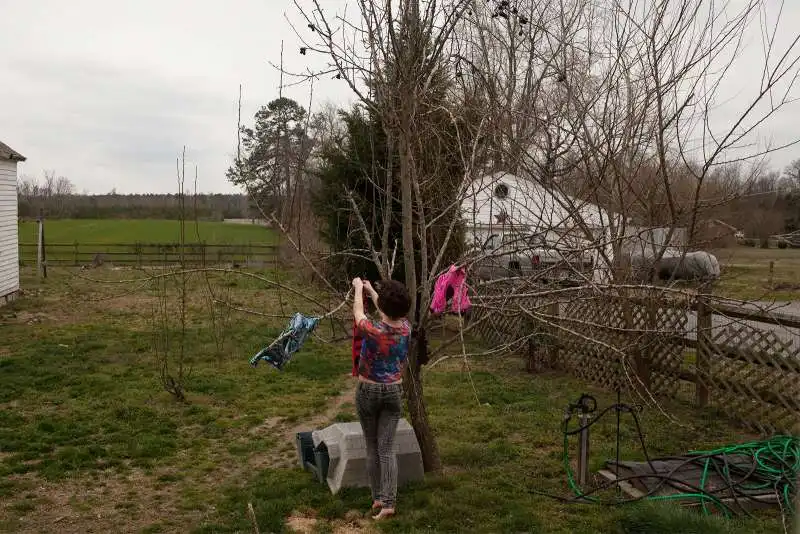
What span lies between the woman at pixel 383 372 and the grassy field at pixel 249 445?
31cm

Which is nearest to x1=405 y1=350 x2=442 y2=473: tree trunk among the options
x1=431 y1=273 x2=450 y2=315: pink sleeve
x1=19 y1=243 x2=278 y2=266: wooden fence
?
x1=431 y1=273 x2=450 y2=315: pink sleeve

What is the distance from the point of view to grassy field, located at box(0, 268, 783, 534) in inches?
165

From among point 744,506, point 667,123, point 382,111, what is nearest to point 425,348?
point 382,111

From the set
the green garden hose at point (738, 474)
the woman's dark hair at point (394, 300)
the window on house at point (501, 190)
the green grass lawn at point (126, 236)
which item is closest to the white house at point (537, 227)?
the window on house at point (501, 190)

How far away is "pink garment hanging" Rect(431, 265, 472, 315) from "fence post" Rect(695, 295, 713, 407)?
3.31 meters

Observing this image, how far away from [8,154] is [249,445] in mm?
12587

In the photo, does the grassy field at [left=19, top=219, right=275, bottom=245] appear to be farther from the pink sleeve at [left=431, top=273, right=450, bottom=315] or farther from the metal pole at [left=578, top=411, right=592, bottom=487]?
the metal pole at [left=578, top=411, right=592, bottom=487]

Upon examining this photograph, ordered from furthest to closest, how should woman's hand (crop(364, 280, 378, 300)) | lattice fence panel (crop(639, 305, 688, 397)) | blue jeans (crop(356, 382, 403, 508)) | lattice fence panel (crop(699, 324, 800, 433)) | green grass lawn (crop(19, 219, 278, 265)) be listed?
green grass lawn (crop(19, 219, 278, 265))
lattice fence panel (crop(639, 305, 688, 397))
lattice fence panel (crop(699, 324, 800, 433))
woman's hand (crop(364, 280, 378, 300))
blue jeans (crop(356, 382, 403, 508))

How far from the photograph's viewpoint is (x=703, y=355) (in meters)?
6.80

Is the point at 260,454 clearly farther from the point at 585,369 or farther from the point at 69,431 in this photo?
the point at 585,369

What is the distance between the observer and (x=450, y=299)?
4.38 meters

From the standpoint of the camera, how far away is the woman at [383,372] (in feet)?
12.9

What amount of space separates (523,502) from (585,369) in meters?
4.36

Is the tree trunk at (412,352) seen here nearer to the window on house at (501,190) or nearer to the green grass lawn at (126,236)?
the window on house at (501,190)
